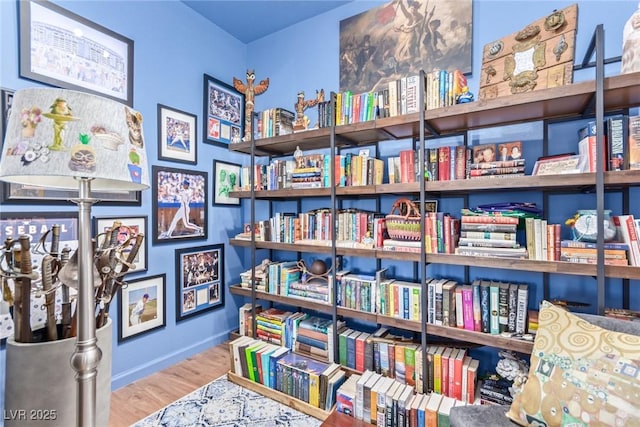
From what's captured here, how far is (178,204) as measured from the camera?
7.94 feet

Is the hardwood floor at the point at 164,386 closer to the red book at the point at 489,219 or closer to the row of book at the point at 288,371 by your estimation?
the row of book at the point at 288,371

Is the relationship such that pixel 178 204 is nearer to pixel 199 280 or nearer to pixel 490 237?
pixel 199 280

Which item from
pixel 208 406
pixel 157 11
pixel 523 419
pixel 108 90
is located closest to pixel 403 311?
pixel 523 419

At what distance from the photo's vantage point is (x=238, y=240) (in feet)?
8.30

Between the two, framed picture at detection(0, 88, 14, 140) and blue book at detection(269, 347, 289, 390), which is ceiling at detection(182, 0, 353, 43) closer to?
framed picture at detection(0, 88, 14, 140)

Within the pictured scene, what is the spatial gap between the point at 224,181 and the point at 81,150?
2035 millimetres

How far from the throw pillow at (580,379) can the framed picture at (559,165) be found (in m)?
0.70

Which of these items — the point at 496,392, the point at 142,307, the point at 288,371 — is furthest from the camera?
the point at 142,307

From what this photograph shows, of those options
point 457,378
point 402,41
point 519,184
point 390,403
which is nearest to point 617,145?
point 519,184

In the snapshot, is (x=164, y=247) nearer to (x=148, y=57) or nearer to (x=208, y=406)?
(x=208, y=406)

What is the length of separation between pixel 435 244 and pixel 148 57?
239 centimetres

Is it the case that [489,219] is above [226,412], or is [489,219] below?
above

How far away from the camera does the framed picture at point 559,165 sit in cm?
144

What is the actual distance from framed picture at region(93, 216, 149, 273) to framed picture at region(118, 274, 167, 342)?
0.13 m
